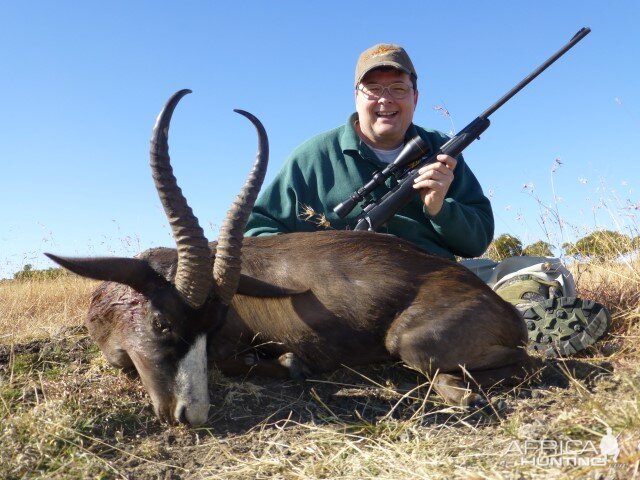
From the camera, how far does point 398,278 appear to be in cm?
414

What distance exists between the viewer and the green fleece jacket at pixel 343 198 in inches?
240

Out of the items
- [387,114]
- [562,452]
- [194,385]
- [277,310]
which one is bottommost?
[562,452]

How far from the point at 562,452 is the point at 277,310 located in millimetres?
2216

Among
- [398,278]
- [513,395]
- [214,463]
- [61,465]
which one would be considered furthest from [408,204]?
[61,465]

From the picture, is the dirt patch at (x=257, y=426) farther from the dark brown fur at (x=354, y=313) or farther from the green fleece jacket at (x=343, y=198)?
the green fleece jacket at (x=343, y=198)

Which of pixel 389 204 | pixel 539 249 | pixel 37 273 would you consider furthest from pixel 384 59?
pixel 37 273

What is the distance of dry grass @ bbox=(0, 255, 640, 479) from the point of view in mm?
2652

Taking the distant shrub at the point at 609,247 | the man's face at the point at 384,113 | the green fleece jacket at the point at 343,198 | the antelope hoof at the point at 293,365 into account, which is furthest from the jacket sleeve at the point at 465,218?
the antelope hoof at the point at 293,365

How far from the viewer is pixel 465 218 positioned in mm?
5883

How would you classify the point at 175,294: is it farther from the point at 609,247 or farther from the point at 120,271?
the point at 609,247

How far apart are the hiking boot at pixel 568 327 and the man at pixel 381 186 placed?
84cm

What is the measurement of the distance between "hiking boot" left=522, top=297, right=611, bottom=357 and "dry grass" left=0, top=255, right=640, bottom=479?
0.47 ft

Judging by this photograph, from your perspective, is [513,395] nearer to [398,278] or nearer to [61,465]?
[398,278]

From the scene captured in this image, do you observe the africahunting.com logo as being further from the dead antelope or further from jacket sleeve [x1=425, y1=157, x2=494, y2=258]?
jacket sleeve [x1=425, y1=157, x2=494, y2=258]
